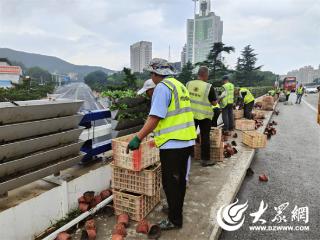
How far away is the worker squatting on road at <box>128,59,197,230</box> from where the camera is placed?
10.3 ft

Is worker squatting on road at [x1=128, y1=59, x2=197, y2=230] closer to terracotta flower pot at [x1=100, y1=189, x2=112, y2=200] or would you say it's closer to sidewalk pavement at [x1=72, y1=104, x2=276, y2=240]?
A: sidewalk pavement at [x1=72, y1=104, x2=276, y2=240]

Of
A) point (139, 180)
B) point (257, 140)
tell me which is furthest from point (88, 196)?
point (257, 140)

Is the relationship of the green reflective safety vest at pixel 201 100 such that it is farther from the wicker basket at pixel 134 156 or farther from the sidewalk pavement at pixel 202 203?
the wicker basket at pixel 134 156

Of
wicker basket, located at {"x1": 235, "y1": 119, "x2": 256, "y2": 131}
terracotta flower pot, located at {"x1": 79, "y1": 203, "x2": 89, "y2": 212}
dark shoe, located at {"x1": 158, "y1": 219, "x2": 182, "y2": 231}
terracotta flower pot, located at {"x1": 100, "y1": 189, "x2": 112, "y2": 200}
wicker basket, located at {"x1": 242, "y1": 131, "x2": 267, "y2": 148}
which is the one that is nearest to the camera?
dark shoe, located at {"x1": 158, "y1": 219, "x2": 182, "y2": 231}

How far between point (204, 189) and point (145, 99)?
1.92 metres

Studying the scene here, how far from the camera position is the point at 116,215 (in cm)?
377

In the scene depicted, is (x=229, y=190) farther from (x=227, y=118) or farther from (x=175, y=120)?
(x=227, y=118)

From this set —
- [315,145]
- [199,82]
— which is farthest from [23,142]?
[315,145]

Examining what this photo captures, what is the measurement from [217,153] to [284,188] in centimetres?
152

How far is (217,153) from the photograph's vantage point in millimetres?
6168

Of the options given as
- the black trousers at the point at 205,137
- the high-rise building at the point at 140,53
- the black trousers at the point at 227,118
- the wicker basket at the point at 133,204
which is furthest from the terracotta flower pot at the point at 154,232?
the high-rise building at the point at 140,53

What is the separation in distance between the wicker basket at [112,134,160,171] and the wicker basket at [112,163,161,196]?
105 mm

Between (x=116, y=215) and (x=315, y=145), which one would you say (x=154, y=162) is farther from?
(x=315, y=145)

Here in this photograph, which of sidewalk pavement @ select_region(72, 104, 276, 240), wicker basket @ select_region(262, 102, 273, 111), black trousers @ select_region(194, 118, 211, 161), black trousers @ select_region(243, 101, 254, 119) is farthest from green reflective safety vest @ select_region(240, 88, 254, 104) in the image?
wicker basket @ select_region(262, 102, 273, 111)
